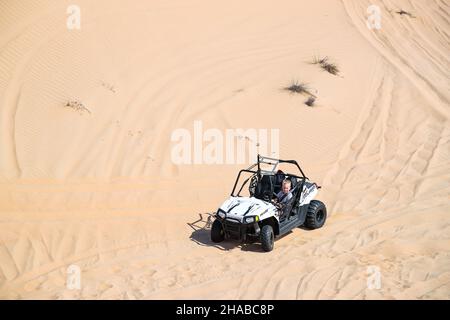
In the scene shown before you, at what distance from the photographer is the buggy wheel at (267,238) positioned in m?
9.91

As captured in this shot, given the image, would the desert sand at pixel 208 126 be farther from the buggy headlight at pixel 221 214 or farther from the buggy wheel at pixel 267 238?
the buggy headlight at pixel 221 214

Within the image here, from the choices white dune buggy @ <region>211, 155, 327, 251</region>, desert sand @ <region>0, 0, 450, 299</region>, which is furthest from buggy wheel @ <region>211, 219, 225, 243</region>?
desert sand @ <region>0, 0, 450, 299</region>

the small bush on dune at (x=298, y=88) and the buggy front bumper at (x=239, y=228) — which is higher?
the small bush on dune at (x=298, y=88)

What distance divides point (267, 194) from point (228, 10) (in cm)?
1032

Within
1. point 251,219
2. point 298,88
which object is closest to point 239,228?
point 251,219

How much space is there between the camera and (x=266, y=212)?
32.9 ft

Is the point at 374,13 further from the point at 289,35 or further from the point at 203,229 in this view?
the point at 203,229

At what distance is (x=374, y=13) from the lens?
20.9 metres

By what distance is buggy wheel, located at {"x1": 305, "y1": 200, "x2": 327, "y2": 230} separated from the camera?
10953 mm

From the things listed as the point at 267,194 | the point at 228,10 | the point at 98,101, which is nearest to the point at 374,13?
the point at 228,10

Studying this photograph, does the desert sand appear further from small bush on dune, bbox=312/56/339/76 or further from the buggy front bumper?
the buggy front bumper

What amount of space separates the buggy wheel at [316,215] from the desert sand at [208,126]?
16cm

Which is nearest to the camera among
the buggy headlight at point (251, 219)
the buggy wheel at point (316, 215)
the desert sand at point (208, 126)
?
the desert sand at point (208, 126)

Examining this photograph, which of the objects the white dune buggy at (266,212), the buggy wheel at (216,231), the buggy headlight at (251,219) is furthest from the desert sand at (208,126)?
the buggy headlight at (251,219)
